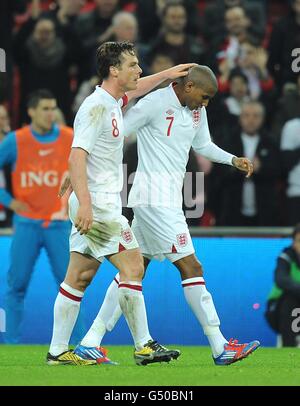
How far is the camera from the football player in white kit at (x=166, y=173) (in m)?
8.66

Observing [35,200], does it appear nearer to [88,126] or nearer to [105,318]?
[105,318]

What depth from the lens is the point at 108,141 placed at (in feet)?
26.9

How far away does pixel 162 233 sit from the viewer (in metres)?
8.72

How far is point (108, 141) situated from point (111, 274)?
13.2ft

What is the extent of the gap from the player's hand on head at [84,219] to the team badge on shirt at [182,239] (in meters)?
1.00

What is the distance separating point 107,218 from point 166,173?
0.81 m

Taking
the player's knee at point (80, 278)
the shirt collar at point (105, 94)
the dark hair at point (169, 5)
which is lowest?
the player's knee at point (80, 278)

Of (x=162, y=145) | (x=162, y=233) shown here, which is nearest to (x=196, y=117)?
(x=162, y=145)

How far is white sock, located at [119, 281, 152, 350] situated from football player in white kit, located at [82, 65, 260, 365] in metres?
0.47

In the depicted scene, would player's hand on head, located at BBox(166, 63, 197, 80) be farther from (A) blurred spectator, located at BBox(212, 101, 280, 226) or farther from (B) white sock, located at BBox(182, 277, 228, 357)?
(A) blurred spectator, located at BBox(212, 101, 280, 226)

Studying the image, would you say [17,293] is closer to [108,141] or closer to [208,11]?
[108,141]

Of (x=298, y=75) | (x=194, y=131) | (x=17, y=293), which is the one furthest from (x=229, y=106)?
(x=194, y=131)

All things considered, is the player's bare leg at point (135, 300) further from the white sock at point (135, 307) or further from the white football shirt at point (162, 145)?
the white football shirt at point (162, 145)

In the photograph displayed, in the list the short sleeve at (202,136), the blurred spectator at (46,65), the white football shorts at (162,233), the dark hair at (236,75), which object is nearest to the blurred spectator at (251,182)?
the dark hair at (236,75)
